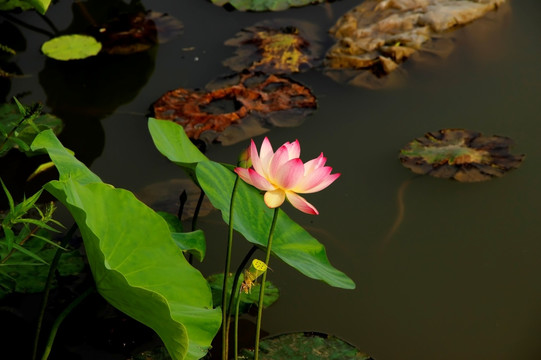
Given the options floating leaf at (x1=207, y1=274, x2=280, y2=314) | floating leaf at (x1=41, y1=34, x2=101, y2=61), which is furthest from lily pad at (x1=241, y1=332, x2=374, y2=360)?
floating leaf at (x1=41, y1=34, x2=101, y2=61)

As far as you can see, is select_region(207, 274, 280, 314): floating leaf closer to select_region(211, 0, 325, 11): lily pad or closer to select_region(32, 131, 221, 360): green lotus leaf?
select_region(32, 131, 221, 360): green lotus leaf

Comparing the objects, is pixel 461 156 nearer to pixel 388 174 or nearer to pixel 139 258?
pixel 388 174

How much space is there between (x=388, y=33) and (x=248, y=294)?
72.5 inches

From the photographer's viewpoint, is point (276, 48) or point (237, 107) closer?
point (237, 107)

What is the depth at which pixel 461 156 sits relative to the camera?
2.75m

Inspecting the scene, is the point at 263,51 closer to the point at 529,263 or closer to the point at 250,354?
the point at 529,263

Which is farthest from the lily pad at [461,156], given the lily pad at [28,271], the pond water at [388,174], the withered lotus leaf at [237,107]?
the lily pad at [28,271]

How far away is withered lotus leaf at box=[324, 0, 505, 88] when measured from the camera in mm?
3352

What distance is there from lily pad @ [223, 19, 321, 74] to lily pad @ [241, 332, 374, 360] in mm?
1581

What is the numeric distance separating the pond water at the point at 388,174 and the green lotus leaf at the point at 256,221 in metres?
0.41

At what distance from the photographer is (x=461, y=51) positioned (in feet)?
11.3

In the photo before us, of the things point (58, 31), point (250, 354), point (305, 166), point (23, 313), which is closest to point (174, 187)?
point (23, 313)

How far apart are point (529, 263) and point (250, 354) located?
3.48 ft

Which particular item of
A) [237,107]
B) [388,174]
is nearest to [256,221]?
[388,174]
